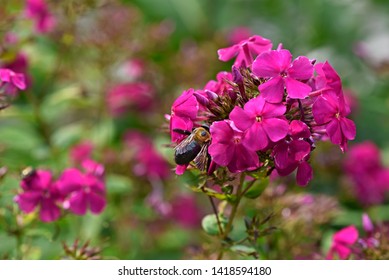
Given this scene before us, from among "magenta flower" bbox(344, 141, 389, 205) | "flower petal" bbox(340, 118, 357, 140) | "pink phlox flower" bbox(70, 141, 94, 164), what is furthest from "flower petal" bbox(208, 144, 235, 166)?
"magenta flower" bbox(344, 141, 389, 205)

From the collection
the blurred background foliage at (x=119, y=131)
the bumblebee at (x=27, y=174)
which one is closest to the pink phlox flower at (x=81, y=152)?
the blurred background foliage at (x=119, y=131)

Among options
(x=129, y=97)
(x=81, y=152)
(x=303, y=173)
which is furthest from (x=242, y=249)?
(x=129, y=97)

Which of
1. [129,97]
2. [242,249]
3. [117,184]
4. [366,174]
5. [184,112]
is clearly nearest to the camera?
[184,112]

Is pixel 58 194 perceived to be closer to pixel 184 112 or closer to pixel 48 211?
pixel 48 211

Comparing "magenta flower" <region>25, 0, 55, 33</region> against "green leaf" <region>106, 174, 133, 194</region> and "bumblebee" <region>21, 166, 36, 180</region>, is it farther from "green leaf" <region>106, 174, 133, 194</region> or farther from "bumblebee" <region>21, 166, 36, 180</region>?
"bumblebee" <region>21, 166, 36, 180</region>

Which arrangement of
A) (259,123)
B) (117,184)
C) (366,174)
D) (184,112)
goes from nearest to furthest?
(259,123) < (184,112) < (117,184) < (366,174)
